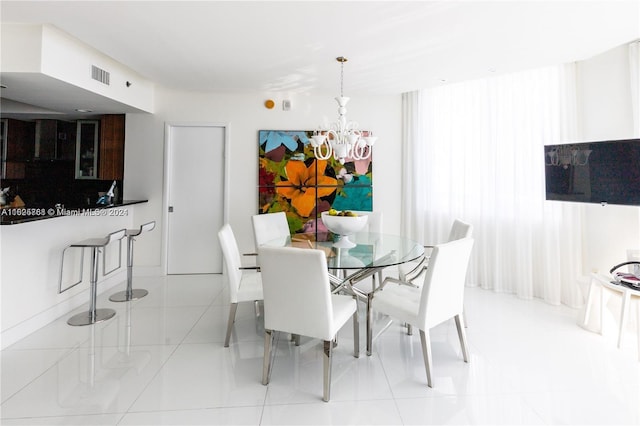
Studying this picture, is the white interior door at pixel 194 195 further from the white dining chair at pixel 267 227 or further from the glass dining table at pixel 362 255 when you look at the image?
the glass dining table at pixel 362 255

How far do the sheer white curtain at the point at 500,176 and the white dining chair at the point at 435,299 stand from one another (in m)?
1.92

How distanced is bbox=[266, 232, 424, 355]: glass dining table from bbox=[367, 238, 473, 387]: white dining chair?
10.1 inches

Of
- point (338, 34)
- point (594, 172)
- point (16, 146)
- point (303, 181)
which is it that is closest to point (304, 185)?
point (303, 181)

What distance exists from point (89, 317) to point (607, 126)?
5.33 meters

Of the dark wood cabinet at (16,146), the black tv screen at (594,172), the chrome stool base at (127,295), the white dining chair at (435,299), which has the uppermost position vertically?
the dark wood cabinet at (16,146)

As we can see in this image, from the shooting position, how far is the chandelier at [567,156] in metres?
2.97

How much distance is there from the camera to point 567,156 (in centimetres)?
311

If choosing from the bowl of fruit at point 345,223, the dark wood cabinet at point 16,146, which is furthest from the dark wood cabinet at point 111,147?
the bowl of fruit at point 345,223

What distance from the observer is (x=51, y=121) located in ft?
13.7

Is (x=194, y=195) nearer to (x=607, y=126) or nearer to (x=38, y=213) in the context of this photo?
(x=38, y=213)

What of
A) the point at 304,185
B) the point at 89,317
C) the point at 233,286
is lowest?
the point at 89,317

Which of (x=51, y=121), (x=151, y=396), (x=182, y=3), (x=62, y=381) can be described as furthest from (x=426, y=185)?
(x=51, y=121)

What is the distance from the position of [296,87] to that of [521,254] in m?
3.43

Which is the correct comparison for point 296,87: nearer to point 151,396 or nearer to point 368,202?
point 368,202
